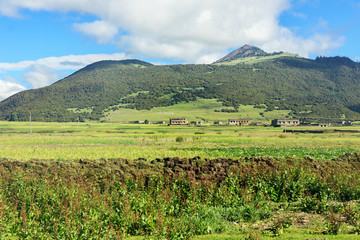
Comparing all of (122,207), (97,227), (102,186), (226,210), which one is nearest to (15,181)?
(102,186)

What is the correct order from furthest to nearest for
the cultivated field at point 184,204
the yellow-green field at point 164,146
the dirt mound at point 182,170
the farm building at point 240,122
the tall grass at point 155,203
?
1. the farm building at point 240,122
2. the yellow-green field at point 164,146
3. the dirt mound at point 182,170
4. the cultivated field at point 184,204
5. the tall grass at point 155,203

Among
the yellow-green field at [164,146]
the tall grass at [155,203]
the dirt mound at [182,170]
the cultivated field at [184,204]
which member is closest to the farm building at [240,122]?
the yellow-green field at [164,146]

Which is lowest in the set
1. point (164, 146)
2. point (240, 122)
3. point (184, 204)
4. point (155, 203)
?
point (164, 146)

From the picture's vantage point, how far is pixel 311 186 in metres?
13.7

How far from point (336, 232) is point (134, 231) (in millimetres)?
6266

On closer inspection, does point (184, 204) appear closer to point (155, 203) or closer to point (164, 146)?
point (155, 203)

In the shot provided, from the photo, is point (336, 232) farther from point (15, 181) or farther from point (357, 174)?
point (15, 181)

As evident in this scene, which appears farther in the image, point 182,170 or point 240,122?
point 240,122

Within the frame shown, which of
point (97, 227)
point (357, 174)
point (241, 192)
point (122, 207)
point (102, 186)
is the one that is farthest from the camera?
point (357, 174)

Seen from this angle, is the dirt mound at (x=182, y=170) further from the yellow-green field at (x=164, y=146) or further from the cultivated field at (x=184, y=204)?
the yellow-green field at (x=164, y=146)

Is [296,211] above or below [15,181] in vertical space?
below

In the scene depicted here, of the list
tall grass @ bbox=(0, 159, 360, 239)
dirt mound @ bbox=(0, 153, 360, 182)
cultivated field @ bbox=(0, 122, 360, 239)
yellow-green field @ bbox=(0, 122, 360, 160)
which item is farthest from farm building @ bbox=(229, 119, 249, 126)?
tall grass @ bbox=(0, 159, 360, 239)

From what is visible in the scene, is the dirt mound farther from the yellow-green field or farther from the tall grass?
the yellow-green field

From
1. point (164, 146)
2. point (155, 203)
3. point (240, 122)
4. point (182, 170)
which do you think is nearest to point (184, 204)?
point (155, 203)
